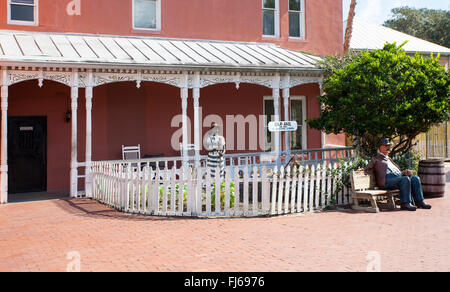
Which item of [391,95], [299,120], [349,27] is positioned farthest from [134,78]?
[349,27]

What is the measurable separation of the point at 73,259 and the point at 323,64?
10.9m

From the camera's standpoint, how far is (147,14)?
16062 mm

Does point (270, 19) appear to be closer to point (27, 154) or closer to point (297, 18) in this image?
point (297, 18)

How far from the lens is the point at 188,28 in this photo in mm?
16359

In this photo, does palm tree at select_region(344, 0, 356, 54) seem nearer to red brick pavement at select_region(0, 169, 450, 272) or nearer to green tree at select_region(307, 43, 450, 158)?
green tree at select_region(307, 43, 450, 158)

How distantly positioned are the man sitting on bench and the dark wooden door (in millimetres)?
9518

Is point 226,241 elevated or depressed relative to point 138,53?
depressed

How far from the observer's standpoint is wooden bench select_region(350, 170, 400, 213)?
389 inches

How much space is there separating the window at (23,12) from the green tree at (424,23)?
43.1 m

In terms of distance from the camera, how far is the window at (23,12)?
13.9 meters

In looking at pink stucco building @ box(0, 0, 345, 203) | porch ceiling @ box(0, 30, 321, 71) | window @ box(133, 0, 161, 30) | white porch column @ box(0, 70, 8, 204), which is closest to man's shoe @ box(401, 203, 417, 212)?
pink stucco building @ box(0, 0, 345, 203)

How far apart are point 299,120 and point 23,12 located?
10.4 m

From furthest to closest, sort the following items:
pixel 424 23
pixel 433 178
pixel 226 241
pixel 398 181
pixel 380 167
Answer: pixel 424 23, pixel 433 178, pixel 380 167, pixel 398 181, pixel 226 241
